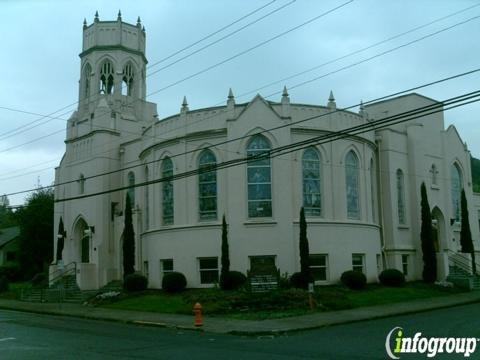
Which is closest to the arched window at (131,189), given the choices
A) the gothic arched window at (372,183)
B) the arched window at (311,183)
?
the arched window at (311,183)

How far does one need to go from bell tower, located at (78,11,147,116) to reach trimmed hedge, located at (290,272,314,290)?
65.5 feet

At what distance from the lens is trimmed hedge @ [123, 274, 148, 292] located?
31453 mm

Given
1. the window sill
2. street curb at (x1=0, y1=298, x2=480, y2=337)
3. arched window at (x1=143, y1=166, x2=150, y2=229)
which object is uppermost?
arched window at (x1=143, y1=166, x2=150, y2=229)

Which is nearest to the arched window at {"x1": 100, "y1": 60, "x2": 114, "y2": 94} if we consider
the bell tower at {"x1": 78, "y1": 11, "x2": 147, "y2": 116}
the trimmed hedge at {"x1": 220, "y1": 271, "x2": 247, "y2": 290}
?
the bell tower at {"x1": 78, "y1": 11, "x2": 147, "y2": 116}

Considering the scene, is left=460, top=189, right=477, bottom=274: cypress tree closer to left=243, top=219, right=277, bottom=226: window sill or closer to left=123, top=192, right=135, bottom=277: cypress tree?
left=243, top=219, right=277, bottom=226: window sill

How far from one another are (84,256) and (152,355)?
95.9ft

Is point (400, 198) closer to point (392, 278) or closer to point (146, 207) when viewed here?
point (392, 278)

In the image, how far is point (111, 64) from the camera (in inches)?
1681

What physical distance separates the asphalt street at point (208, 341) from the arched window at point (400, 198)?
15417 millimetres

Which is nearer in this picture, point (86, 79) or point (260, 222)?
point (260, 222)

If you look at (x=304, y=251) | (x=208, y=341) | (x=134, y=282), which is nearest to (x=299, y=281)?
(x=304, y=251)

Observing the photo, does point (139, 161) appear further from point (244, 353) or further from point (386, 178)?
point (244, 353)

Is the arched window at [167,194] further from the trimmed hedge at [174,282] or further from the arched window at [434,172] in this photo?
the arched window at [434,172]

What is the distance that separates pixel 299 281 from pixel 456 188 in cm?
1830
